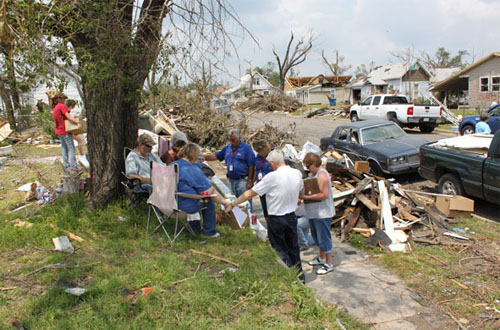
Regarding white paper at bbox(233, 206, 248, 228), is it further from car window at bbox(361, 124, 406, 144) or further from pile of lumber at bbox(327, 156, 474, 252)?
car window at bbox(361, 124, 406, 144)

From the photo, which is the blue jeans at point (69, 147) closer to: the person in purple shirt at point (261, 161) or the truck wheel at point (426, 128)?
the person in purple shirt at point (261, 161)

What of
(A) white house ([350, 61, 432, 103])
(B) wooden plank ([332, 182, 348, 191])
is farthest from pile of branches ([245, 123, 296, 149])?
(A) white house ([350, 61, 432, 103])

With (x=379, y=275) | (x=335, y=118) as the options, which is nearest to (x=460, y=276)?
(x=379, y=275)

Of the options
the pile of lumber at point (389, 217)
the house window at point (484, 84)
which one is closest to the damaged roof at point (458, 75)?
the house window at point (484, 84)

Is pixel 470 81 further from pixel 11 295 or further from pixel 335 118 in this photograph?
pixel 11 295

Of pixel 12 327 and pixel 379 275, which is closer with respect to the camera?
pixel 12 327

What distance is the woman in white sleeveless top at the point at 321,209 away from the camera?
509cm

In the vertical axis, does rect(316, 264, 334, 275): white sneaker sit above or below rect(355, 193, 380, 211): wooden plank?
below

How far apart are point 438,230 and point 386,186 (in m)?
1.35

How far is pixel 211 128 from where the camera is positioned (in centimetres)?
1522

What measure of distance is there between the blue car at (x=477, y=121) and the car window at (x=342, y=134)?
7474mm

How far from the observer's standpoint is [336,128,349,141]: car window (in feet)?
36.8

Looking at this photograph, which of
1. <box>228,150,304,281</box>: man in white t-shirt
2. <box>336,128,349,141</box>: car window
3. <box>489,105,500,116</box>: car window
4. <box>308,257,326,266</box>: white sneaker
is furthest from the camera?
<box>489,105,500,116</box>: car window

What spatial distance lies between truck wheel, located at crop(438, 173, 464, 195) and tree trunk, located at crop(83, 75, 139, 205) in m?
6.37
